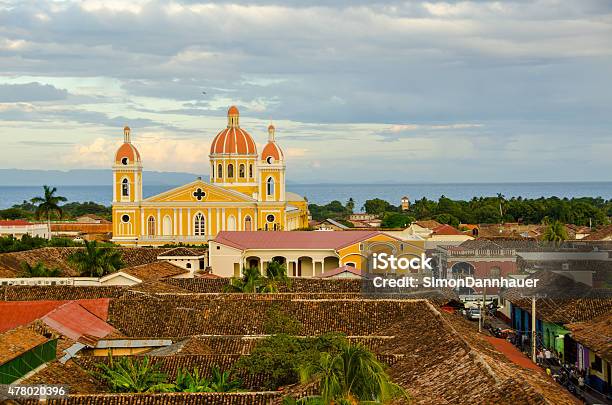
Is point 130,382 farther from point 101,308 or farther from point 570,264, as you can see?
point 570,264

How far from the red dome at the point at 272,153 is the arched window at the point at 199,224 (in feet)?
21.8

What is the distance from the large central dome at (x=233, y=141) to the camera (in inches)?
3551

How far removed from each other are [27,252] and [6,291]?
17.4 meters

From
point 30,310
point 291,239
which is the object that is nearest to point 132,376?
point 30,310

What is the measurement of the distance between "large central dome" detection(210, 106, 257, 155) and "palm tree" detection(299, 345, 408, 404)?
7292cm

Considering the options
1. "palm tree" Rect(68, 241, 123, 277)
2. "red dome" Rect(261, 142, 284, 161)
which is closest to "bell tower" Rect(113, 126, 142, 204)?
"red dome" Rect(261, 142, 284, 161)

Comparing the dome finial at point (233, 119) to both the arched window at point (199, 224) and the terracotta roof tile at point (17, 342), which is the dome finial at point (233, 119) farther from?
the terracotta roof tile at point (17, 342)

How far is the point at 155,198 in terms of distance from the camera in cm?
8662

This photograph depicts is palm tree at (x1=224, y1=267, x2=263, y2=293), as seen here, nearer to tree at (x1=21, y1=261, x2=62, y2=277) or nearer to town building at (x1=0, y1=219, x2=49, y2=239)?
tree at (x1=21, y1=261, x2=62, y2=277)

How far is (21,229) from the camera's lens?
82.1 m

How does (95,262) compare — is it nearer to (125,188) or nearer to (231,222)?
(231,222)

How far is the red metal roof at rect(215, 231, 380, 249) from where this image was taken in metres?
67.1

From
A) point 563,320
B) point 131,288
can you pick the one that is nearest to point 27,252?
point 131,288

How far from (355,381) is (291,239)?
51.8 m
